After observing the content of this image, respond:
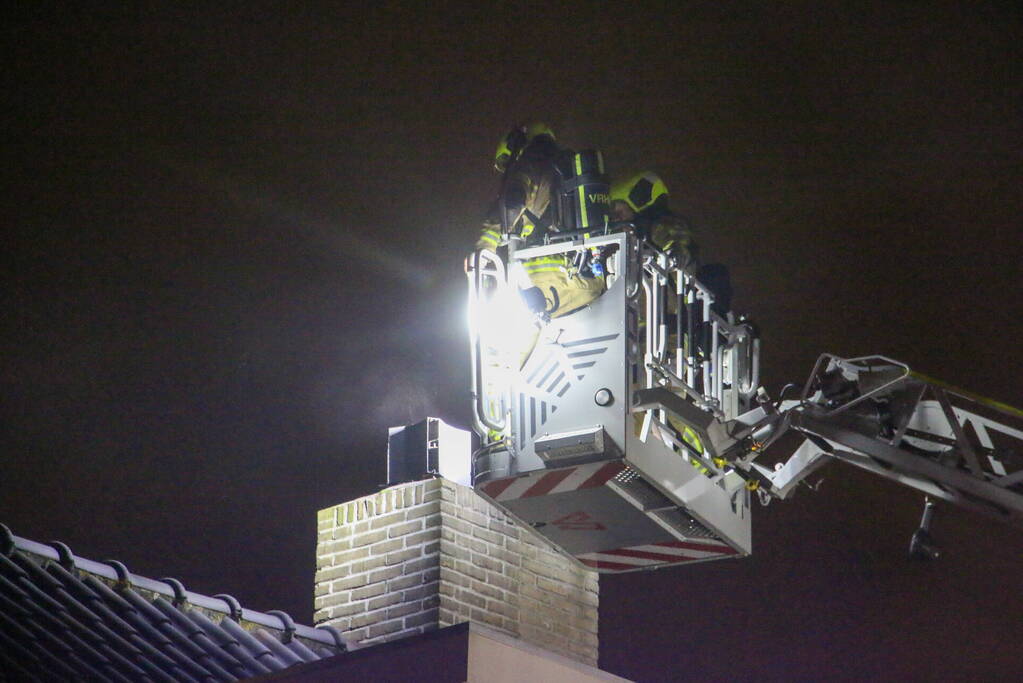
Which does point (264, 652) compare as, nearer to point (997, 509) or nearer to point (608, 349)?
point (608, 349)

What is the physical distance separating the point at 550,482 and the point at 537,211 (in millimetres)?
1884

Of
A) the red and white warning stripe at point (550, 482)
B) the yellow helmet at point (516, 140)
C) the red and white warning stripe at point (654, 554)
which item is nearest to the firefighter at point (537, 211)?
the yellow helmet at point (516, 140)

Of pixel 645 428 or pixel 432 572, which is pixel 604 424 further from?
pixel 432 572

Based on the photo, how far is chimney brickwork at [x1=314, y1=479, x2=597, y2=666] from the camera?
6.70 m

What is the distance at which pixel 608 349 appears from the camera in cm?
723

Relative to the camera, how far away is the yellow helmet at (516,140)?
8267 millimetres

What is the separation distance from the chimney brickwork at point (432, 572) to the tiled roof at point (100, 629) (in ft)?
1.84

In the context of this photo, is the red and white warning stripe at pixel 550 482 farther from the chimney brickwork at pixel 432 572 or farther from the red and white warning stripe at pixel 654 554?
the red and white warning stripe at pixel 654 554

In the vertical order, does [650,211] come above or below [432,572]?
above

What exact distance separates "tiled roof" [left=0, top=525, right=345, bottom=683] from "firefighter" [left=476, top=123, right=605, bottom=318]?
263cm

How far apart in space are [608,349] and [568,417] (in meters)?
0.45

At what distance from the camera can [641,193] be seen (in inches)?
353

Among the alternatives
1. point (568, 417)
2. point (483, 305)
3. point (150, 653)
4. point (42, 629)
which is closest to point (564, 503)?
point (568, 417)

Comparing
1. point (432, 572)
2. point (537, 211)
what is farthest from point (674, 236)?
point (432, 572)
